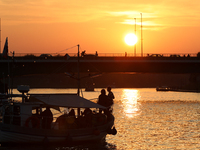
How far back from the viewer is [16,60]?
335ft

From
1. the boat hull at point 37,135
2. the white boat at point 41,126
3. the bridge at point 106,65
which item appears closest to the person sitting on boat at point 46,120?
the white boat at point 41,126

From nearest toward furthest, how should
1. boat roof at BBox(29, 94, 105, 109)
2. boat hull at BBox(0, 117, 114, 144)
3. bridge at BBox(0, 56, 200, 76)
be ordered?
1. boat hull at BBox(0, 117, 114, 144)
2. boat roof at BBox(29, 94, 105, 109)
3. bridge at BBox(0, 56, 200, 76)

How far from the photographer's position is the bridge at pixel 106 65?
103 metres

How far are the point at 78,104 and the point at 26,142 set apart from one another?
631 cm

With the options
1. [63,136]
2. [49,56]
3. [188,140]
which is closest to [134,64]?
[49,56]

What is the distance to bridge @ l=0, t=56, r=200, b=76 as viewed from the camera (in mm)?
103125

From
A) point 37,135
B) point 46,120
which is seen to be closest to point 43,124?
point 46,120

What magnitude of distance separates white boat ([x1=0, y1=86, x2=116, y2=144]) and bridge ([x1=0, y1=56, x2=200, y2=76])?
6234 centimetres

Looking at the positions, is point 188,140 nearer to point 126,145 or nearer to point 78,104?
point 126,145

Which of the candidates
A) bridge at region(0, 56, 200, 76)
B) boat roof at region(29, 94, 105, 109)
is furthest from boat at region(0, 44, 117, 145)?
bridge at region(0, 56, 200, 76)

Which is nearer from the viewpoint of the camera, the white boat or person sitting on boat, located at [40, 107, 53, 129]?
the white boat

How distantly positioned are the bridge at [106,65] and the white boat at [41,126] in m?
62.3

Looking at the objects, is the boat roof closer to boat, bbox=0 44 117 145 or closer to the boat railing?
boat, bbox=0 44 117 145

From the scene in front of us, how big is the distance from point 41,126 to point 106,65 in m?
69.1
